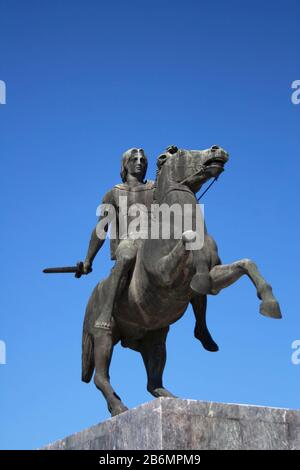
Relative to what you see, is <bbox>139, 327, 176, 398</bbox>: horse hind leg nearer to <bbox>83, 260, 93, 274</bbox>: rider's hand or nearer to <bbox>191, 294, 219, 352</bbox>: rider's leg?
<bbox>191, 294, 219, 352</bbox>: rider's leg

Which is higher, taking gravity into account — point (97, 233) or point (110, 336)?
point (97, 233)

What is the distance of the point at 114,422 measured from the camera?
10.2m

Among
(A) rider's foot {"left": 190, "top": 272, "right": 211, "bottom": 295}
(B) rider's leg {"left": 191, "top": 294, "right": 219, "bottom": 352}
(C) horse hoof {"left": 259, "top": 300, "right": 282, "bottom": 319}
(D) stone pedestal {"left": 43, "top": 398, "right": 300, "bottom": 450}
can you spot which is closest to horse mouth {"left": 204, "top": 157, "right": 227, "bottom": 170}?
(A) rider's foot {"left": 190, "top": 272, "right": 211, "bottom": 295}

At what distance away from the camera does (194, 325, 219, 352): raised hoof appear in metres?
11.8

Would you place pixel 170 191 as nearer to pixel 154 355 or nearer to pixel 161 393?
pixel 154 355

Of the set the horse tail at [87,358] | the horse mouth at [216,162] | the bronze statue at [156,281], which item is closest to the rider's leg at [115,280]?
the bronze statue at [156,281]

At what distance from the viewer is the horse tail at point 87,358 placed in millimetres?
12336

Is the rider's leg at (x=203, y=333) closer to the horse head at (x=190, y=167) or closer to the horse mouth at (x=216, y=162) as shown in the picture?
the horse head at (x=190, y=167)

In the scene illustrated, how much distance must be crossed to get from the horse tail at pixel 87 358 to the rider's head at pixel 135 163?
2.52 metres

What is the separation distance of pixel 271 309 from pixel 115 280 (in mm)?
2587

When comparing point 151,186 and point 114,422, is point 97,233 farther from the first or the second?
point 114,422

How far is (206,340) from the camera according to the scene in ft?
38.7
